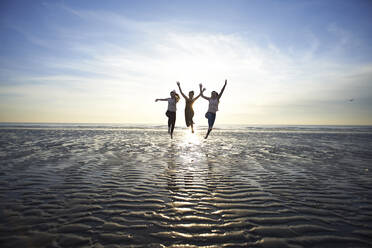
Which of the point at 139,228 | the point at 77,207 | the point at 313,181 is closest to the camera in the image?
the point at 139,228

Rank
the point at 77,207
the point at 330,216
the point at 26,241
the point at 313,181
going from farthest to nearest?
the point at 313,181 → the point at 77,207 → the point at 330,216 → the point at 26,241

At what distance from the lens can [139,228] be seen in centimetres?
311

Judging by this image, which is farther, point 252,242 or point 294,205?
point 294,205

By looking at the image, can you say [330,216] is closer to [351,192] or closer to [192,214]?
[351,192]

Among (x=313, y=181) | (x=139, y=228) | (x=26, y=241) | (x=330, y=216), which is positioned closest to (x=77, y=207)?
(x=26, y=241)

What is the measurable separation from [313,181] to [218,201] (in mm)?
3387

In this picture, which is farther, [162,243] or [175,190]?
[175,190]

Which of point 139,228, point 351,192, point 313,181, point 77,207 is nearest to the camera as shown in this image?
point 139,228

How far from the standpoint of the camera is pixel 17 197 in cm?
441

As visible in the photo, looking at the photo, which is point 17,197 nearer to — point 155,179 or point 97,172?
point 97,172

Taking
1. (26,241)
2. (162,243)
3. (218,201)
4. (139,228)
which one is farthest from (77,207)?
(218,201)

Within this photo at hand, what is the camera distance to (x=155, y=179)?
19.9 feet

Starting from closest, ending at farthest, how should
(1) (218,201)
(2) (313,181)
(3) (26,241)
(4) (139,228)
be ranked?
(3) (26,241) → (4) (139,228) → (1) (218,201) → (2) (313,181)

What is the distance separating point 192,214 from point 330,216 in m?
2.33
